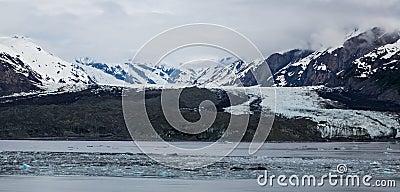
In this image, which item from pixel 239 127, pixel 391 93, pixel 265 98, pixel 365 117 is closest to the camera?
pixel 239 127

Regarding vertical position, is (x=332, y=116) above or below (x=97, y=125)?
above

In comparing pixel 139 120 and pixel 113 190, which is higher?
pixel 139 120

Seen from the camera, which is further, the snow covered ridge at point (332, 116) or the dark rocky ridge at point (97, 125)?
the snow covered ridge at point (332, 116)

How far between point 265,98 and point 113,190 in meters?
154

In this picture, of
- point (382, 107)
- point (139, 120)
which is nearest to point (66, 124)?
point (139, 120)

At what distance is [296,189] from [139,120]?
113262 millimetres

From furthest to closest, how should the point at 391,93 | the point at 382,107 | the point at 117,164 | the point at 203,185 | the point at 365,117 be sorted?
1. the point at 391,93
2. the point at 382,107
3. the point at 365,117
4. the point at 117,164
5. the point at 203,185

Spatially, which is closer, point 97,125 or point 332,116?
point 97,125

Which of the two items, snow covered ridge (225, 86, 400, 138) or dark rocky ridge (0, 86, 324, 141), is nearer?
dark rocky ridge (0, 86, 324, 141)

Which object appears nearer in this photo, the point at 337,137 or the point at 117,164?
the point at 117,164

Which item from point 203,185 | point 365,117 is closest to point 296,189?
point 203,185

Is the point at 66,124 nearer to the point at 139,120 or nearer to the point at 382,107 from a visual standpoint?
the point at 139,120

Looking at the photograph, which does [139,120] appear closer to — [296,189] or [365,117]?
[365,117]

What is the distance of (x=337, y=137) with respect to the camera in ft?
461
